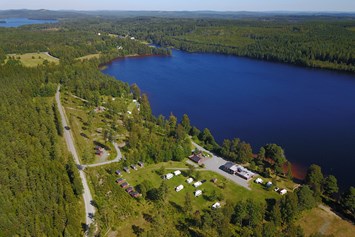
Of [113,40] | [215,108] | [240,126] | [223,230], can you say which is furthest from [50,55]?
[223,230]

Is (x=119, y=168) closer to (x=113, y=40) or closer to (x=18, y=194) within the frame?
(x=18, y=194)

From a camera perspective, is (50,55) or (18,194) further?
(50,55)

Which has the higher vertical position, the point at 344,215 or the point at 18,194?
the point at 18,194

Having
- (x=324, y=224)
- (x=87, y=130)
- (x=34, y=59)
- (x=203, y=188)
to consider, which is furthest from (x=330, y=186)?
(x=34, y=59)

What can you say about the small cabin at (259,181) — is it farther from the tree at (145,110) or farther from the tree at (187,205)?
the tree at (145,110)

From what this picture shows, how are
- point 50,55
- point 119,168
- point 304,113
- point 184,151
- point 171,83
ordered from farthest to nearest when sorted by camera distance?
point 50,55 < point 171,83 < point 304,113 < point 184,151 < point 119,168

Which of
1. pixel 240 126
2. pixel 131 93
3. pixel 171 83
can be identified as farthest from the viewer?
pixel 171 83
